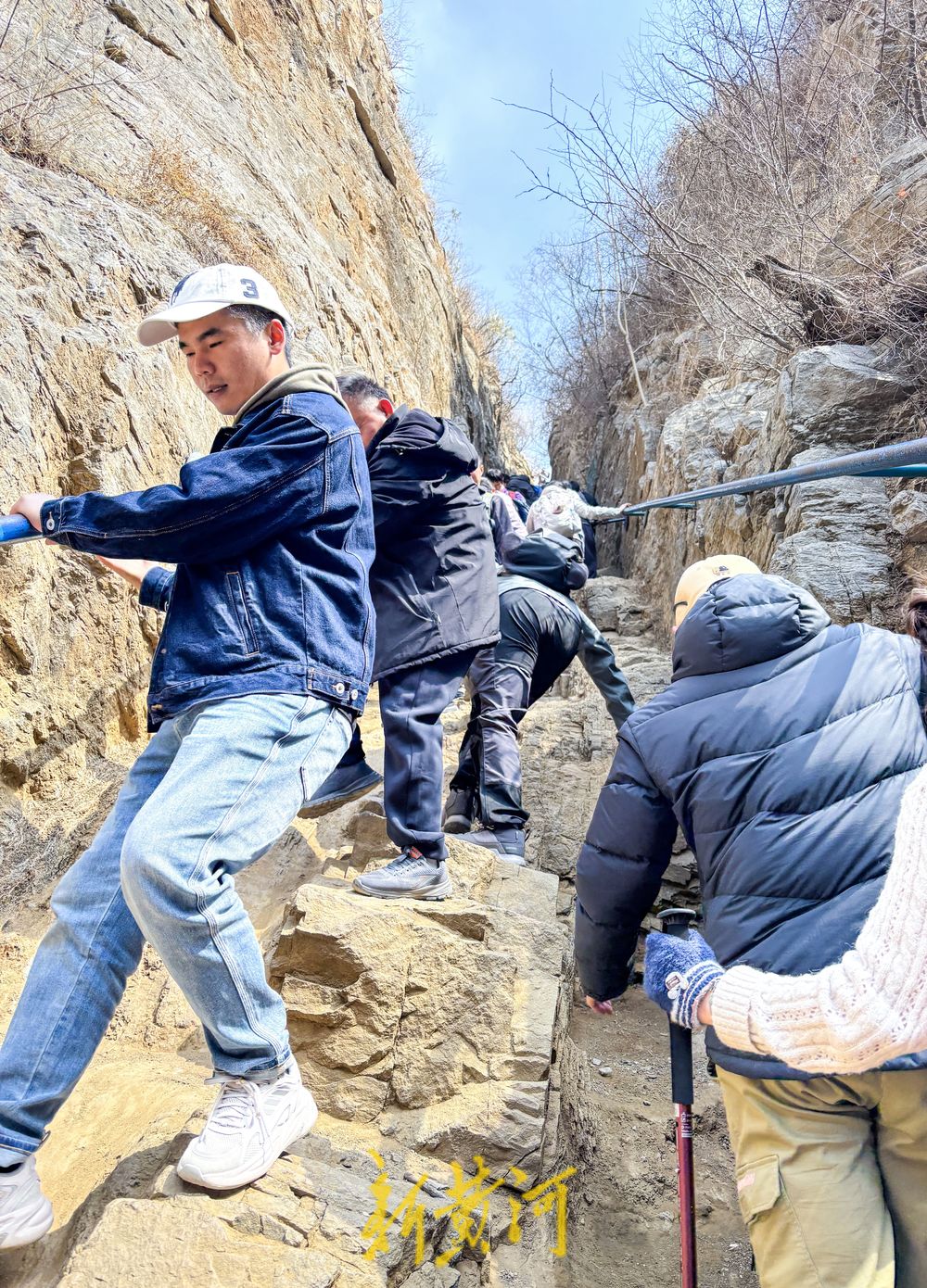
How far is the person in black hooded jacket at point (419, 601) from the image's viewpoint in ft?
10.4

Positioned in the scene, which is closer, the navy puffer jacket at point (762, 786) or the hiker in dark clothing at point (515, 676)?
the navy puffer jacket at point (762, 786)

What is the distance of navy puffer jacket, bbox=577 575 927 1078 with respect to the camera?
1855 millimetres

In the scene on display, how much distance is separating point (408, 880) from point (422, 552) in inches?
46.7

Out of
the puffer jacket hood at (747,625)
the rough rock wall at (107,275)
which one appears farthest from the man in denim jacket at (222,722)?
the rough rock wall at (107,275)

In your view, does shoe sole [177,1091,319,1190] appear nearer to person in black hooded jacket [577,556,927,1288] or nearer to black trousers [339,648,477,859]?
person in black hooded jacket [577,556,927,1288]

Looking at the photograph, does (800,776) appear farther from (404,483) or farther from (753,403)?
(753,403)

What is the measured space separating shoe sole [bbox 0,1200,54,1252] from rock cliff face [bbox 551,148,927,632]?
2.92 meters

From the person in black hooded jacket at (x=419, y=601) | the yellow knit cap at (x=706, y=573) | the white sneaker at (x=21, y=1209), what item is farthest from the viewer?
the person in black hooded jacket at (x=419, y=601)

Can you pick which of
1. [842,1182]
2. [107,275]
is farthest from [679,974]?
[107,275]

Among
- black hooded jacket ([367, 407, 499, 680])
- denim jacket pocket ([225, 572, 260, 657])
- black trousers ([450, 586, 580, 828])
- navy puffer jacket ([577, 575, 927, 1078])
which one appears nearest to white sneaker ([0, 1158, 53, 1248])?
denim jacket pocket ([225, 572, 260, 657])

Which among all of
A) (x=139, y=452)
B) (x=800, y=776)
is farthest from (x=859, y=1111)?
(x=139, y=452)

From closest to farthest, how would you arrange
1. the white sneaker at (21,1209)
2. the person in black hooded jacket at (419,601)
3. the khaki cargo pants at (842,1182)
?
the khaki cargo pants at (842,1182)
the white sneaker at (21,1209)
the person in black hooded jacket at (419,601)
